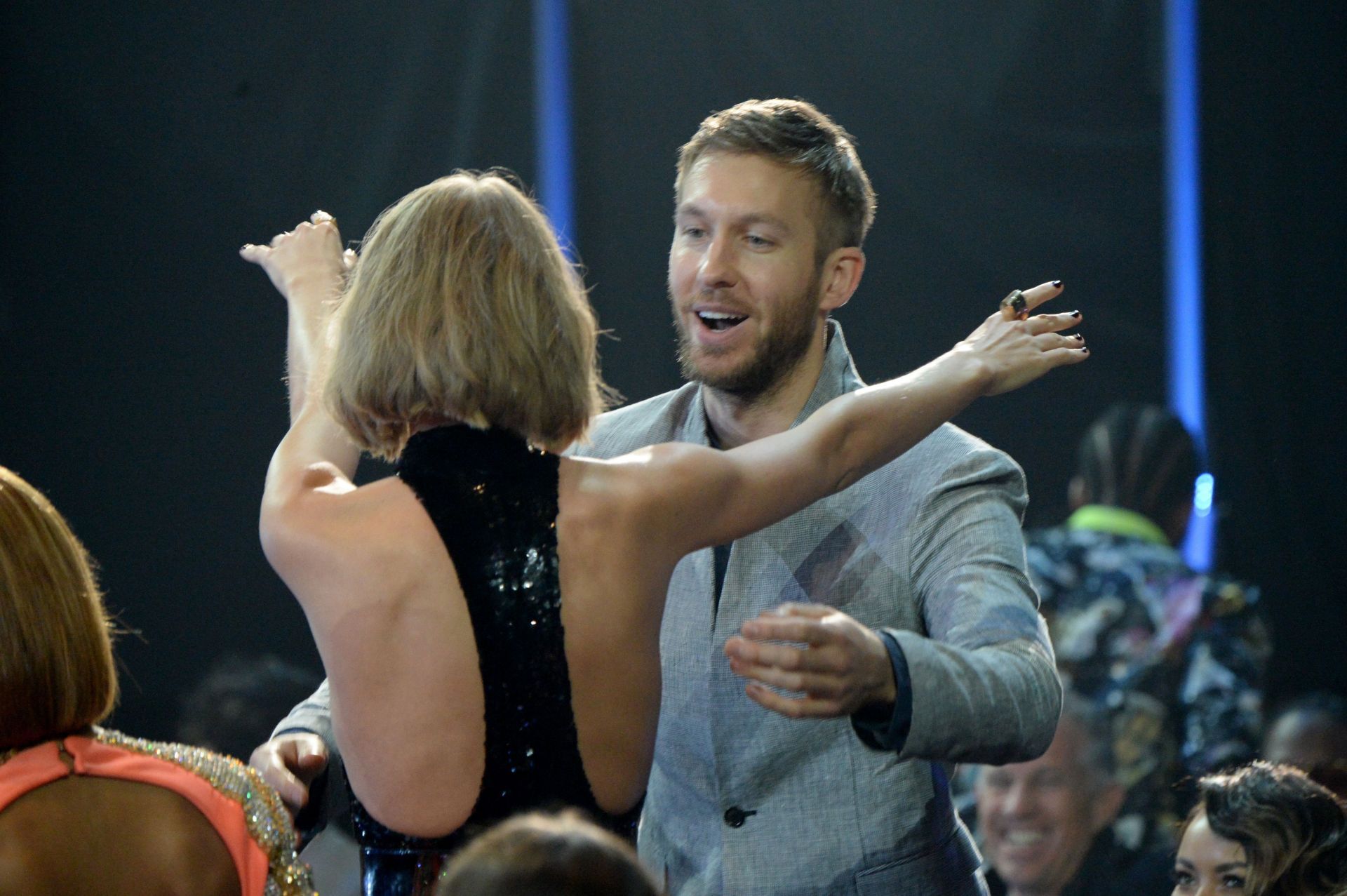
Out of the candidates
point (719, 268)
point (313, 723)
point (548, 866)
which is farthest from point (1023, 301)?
point (548, 866)

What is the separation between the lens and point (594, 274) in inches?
185

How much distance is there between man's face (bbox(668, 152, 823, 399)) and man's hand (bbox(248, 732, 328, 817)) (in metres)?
0.80

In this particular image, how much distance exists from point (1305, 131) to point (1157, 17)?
636 mm

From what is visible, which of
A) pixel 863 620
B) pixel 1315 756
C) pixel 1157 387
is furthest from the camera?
pixel 1157 387

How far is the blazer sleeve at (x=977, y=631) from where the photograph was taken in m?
1.43

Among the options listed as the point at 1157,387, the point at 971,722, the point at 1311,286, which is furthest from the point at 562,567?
the point at 1311,286

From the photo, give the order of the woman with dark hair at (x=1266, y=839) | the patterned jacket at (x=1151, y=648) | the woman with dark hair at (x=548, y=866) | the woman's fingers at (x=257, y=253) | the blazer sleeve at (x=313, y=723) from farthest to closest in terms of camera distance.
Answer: the patterned jacket at (x=1151, y=648), the woman with dark hair at (x=1266, y=839), the woman's fingers at (x=257, y=253), the blazer sleeve at (x=313, y=723), the woman with dark hair at (x=548, y=866)

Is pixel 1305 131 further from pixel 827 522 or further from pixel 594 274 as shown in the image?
pixel 827 522

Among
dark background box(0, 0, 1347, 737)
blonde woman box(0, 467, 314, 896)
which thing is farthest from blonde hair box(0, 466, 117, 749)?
dark background box(0, 0, 1347, 737)

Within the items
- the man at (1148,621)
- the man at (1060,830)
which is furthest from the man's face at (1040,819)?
the man at (1148,621)

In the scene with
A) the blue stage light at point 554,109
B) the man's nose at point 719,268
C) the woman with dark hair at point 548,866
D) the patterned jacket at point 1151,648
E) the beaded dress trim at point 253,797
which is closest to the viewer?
the woman with dark hair at point 548,866

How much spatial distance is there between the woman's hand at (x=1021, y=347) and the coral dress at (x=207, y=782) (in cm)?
104

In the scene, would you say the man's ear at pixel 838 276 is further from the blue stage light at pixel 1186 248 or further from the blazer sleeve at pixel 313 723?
the blue stage light at pixel 1186 248

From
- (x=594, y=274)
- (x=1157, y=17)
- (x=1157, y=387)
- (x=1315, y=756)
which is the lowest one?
(x=1315, y=756)
